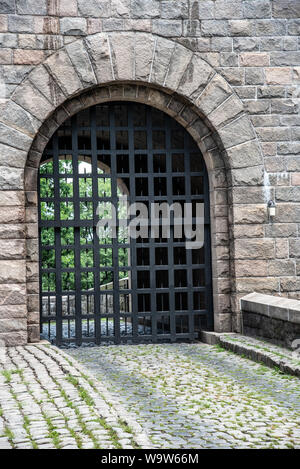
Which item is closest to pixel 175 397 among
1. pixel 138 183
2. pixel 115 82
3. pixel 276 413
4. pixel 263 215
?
pixel 276 413

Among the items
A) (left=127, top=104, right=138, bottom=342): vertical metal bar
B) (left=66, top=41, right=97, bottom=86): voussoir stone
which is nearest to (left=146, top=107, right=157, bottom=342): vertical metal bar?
(left=127, top=104, right=138, bottom=342): vertical metal bar

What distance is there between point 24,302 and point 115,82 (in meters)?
2.89

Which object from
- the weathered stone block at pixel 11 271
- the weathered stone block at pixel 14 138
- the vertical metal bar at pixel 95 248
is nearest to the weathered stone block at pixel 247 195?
the vertical metal bar at pixel 95 248

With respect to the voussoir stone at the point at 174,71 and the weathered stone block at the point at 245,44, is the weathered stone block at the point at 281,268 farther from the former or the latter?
the weathered stone block at the point at 245,44

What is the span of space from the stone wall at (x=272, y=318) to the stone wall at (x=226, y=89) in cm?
29

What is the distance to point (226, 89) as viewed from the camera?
8.42 m

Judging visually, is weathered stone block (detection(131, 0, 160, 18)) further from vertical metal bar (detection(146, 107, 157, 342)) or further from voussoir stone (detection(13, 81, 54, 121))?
voussoir stone (detection(13, 81, 54, 121))

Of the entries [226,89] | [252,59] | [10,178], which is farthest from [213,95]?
[10,178]

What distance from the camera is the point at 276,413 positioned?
469cm

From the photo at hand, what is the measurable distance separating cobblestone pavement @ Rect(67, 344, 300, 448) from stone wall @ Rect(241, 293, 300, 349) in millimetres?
462

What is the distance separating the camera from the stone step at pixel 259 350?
6.18 metres

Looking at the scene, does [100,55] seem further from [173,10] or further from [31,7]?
[173,10]
